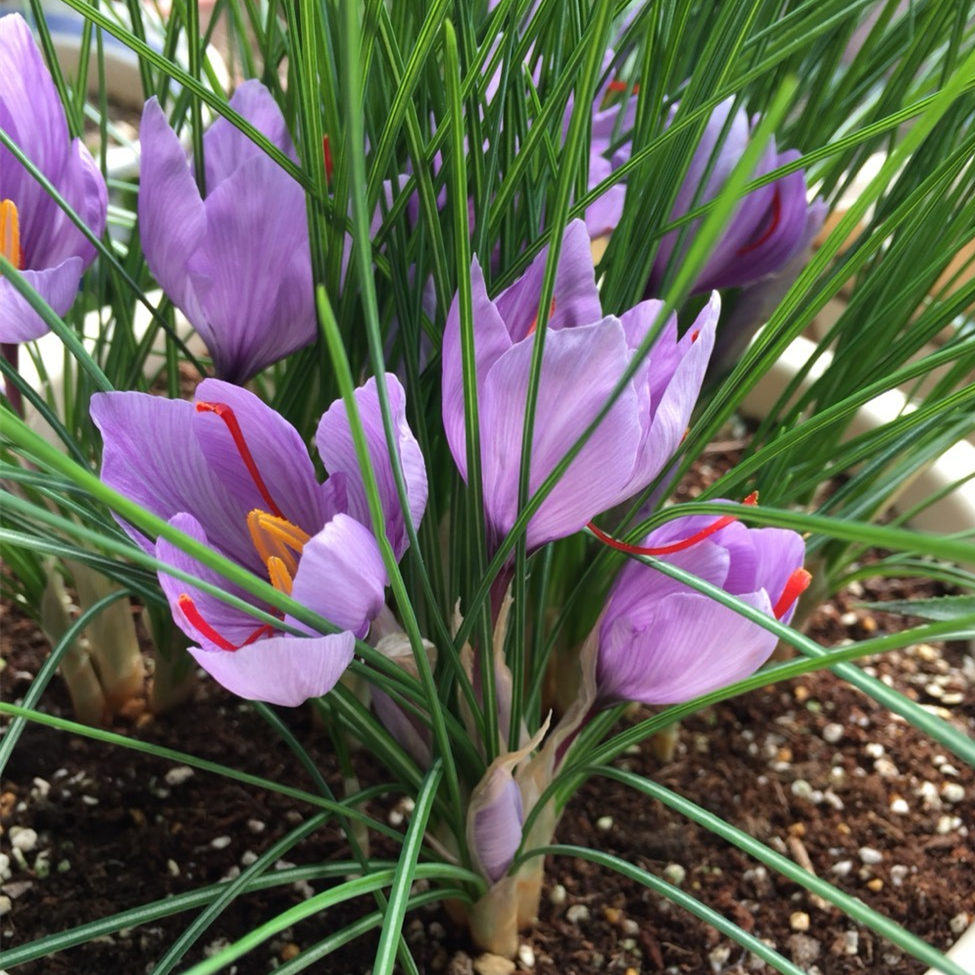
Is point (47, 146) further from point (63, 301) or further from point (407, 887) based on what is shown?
point (407, 887)

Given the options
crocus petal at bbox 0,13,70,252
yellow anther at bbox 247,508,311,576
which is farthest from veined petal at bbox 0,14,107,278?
yellow anther at bbox 247,508,311,576

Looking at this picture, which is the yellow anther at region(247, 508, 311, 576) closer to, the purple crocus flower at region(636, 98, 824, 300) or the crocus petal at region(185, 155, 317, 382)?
the crocus petal at region(185, 155, 317, 382)

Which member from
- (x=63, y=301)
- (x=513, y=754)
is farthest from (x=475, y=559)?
(x=63, y=301)

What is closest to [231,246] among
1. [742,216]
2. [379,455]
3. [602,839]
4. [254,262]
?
[254,262]

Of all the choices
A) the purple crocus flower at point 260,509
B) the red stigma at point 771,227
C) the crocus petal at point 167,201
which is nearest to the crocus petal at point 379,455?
the purple crocus flower at point 260,509

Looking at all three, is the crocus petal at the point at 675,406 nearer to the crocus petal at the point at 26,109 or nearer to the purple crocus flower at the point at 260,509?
the purple crocus flower at the point at 260,509
